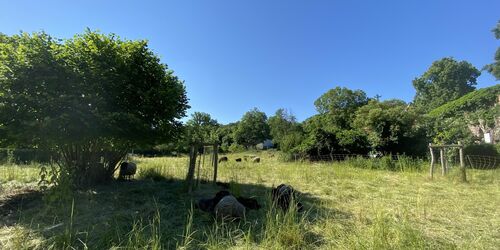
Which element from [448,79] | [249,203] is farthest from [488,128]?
[448,79]

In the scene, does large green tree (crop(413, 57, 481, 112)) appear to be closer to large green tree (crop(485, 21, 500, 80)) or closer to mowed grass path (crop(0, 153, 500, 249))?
large green tree (crop(485, 21, 500, 80))

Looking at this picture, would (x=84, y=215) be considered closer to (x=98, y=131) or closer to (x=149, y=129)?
(x=98, y=131)

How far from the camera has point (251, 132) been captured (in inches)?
2009

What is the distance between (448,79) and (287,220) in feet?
175

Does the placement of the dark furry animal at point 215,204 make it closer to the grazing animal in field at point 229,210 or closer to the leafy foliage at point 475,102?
→ the grazing animal in field at point 229,210

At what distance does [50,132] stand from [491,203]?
8550 millimetres

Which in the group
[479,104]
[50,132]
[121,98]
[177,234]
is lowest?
[177,234]

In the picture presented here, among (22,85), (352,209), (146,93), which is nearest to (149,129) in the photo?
(146,93)

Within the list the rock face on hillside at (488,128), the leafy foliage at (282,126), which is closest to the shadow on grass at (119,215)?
the rock face on hillside at (488,128)

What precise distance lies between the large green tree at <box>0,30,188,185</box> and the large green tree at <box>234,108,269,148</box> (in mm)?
40710

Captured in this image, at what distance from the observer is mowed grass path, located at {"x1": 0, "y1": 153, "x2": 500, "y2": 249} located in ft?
12.0

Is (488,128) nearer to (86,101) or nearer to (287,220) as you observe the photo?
(287,220)

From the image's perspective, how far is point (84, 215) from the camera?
514 centimetres

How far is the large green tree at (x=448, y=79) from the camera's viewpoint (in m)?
47.3
